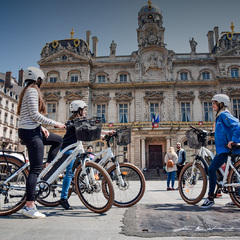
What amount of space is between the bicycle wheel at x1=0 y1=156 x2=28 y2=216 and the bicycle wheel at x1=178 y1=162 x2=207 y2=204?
290cm

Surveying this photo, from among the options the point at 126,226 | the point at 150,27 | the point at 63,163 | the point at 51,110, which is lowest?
the point at 126,226

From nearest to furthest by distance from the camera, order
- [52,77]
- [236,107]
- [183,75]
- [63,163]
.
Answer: [63,163], [236,107], [183,75], [52,77]

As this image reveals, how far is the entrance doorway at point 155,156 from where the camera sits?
27359 millimetres

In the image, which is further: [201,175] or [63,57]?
[63,57]

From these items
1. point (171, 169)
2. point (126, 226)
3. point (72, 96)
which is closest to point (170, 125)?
Result: point (72, 96)

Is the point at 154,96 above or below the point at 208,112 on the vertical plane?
above

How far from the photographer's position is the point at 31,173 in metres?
3.40

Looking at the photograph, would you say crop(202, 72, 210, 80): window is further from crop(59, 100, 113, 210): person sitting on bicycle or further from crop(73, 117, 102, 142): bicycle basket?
crop(73, 117, 102, 142): bicycle basket

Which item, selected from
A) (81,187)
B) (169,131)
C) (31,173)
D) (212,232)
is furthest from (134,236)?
(169,131)

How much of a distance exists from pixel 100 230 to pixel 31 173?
56.0 inches

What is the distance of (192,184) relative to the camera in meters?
4.52

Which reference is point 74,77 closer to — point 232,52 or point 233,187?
point 232,52

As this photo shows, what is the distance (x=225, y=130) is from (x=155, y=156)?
2385cm

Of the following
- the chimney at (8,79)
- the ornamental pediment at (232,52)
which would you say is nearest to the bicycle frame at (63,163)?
the ornamental pediment at (232,52)
